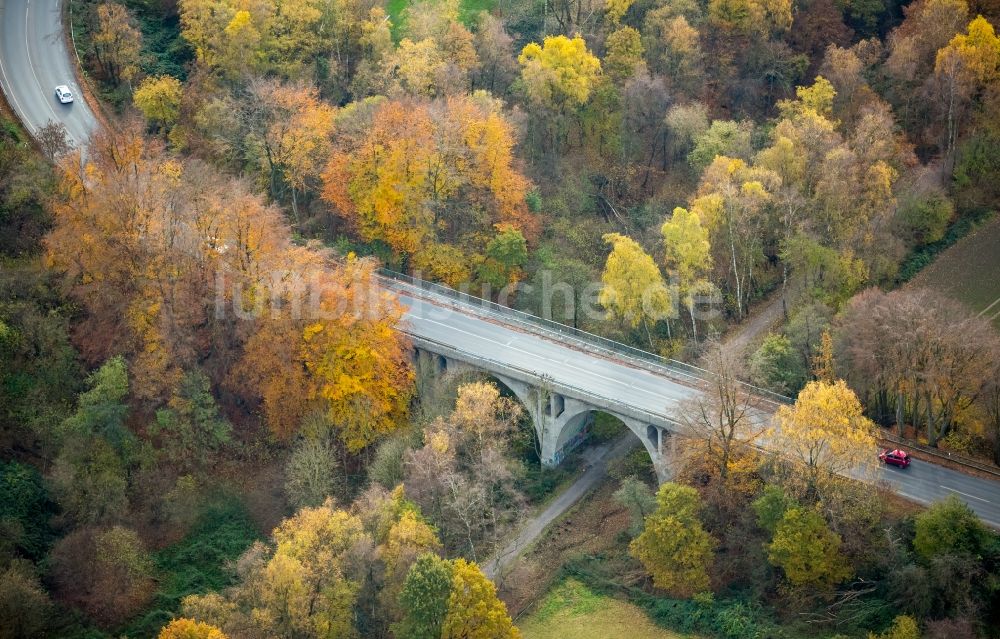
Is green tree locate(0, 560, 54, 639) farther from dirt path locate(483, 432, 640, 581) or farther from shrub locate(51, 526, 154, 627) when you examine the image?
dirt path locate(483, 432, 640, 581)

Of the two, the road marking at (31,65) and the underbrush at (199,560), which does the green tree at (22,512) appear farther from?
the road marking at (31,65)

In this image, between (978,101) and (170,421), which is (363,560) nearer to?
(170,421)

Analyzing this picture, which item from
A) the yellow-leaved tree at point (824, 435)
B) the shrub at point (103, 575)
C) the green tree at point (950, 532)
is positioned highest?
the yellow-leaved tree at point (824, 435)

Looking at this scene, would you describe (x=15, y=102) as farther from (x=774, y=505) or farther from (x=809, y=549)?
(x=809, y=549)

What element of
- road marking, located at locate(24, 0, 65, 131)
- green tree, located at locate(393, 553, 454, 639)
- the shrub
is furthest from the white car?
green tree, located at locate(393, 553, 454, 639)

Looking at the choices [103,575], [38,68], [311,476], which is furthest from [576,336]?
[38,68]

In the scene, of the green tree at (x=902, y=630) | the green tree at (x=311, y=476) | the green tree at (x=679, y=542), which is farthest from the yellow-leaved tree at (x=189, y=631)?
the green tree at (x=902, y=630)

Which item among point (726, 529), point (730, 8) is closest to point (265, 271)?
point (726, 529)
